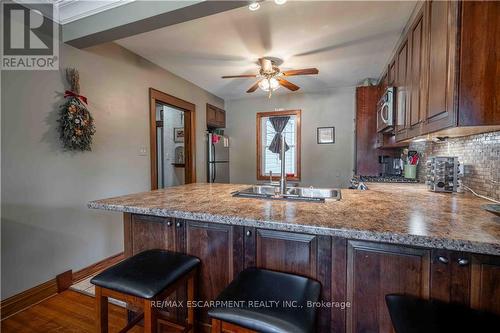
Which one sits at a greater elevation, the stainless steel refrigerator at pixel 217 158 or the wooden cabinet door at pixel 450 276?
the stainless steel refrigerator at pixel 217 158

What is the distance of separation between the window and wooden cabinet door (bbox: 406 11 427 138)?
2.66 meters

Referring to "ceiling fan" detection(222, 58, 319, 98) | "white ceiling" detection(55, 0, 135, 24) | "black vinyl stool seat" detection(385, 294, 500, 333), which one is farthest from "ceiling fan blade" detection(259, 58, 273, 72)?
"black vinyl stool seat" detection(385, 294, 500, 333)

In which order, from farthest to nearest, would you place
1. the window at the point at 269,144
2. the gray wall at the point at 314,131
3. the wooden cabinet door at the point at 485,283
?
the window at the point at 269,144
the gray wall at the point at 314,131
the wooden cabinet door at the point at 485,283

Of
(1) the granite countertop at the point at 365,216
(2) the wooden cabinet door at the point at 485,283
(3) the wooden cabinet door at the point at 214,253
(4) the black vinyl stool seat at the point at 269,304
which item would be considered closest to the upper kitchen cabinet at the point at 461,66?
(1) the granite countertop at the point at 365,216

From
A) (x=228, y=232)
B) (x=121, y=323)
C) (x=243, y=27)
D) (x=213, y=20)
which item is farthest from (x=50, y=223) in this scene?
(x=243, y=27)

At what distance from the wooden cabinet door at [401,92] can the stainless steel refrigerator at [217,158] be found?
3024mm

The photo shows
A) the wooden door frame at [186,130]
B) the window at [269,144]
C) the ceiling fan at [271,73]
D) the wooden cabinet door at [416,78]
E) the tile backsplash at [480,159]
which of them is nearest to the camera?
the tile backsplash at [480,159]

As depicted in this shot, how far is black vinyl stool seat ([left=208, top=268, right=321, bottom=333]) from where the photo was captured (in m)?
0.82

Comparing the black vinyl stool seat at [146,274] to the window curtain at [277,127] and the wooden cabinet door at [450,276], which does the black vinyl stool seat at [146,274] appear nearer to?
the wooden cabinet door at [450,276]

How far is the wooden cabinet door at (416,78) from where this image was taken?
162cm

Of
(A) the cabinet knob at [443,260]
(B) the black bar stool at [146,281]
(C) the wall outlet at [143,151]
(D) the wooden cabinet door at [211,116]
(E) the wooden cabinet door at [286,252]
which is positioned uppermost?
(D) the wooden cabinet door at [211,116]

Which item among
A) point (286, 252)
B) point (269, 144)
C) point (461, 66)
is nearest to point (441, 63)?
point (461, 66)

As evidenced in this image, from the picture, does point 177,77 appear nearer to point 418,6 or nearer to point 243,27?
point 243,27

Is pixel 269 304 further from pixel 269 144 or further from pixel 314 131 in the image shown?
pixel 269 144
